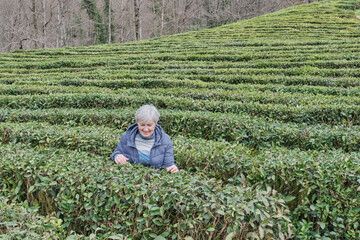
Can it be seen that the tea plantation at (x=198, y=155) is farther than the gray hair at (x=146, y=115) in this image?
No

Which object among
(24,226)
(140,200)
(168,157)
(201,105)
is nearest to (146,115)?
(168,157)

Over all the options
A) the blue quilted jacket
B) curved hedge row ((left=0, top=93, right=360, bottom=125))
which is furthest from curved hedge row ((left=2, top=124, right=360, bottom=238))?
curved hedge row ((left=0, top=93, right=360, bottom=125))

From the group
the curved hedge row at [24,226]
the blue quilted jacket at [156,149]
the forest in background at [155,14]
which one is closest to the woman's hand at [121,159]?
the blue quilted jacket at [156,149]

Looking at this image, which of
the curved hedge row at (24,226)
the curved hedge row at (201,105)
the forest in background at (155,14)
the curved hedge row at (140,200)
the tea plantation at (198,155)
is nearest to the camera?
the curved hedge row at (24,226)

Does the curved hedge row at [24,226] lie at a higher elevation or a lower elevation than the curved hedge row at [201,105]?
lower

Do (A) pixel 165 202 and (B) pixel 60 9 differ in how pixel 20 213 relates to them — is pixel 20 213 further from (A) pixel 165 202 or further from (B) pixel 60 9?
(B) pixel 60 9

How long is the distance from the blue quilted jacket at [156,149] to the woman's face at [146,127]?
0.58 feet

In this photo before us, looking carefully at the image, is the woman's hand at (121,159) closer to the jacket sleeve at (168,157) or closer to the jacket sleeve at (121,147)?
the jacket sleeve at (121,147)

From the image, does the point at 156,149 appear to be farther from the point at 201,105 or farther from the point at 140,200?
the point at 201,105

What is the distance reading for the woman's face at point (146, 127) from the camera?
12.8ft

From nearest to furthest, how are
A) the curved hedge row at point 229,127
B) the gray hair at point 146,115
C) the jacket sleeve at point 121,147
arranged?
the gray hair at point 146,115
the jacket sleeve at point 121,147
the curved hedge row at point 229,127

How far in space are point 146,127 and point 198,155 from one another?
1.29 meters

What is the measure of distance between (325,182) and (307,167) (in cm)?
31

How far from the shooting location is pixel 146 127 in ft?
12.8
